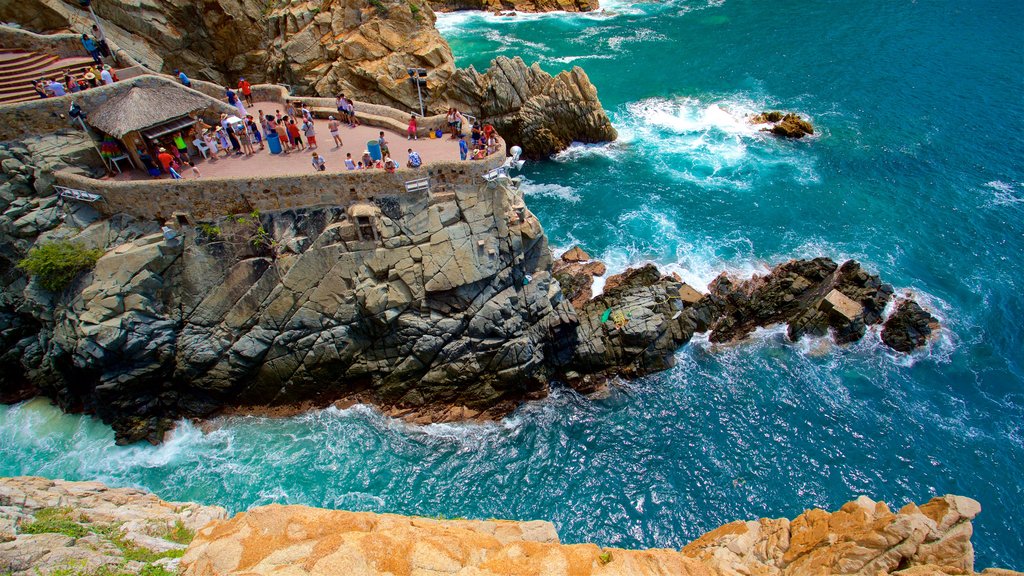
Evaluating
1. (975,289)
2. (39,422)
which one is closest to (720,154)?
(975,289)

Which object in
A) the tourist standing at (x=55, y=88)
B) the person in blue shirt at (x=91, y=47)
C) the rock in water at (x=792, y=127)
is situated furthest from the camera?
the rock in water at (x=792, y=127)

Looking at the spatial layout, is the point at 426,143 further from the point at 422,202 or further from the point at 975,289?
the point at 975,289

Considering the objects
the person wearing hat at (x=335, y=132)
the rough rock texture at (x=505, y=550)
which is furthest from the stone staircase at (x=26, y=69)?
the rough rock texture at (x=505, y=550)

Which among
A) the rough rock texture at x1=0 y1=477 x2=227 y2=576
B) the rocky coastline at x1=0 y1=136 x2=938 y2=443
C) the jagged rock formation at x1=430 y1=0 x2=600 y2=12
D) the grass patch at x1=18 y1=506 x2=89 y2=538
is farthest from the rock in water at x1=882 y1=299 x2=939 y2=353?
the jagged rock formation at x1=430 y1=0 x2=600 y2=12

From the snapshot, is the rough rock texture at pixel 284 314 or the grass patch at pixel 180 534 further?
the rough rock texture at pixel 284 314

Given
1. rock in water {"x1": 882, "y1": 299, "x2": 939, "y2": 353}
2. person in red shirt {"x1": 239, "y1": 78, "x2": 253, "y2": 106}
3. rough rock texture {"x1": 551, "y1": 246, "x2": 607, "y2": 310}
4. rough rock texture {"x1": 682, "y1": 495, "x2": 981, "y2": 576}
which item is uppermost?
person in red shirt {"x1": 239, "y1": 78, "x2": 253, "y2": 106}

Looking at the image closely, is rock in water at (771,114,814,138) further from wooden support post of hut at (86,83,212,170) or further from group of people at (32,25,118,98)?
group of people at (32,25,118,98)

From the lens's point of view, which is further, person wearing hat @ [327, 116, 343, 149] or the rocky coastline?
person wearing hat @ [327, 116, 343, 149]

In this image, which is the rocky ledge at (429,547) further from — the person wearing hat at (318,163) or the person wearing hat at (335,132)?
the person wearing hat at (335,132)
